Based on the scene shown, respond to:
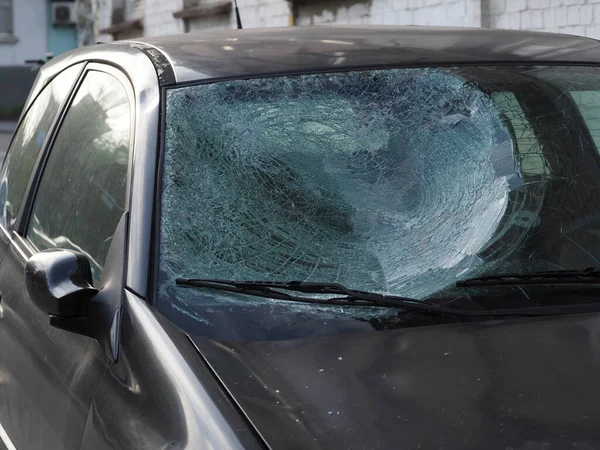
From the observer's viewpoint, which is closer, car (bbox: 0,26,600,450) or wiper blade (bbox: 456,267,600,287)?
car (bbox: 0,26,600,450)

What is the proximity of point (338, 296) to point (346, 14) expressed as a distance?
372 inches

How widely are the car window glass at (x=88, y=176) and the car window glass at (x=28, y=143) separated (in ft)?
0.56

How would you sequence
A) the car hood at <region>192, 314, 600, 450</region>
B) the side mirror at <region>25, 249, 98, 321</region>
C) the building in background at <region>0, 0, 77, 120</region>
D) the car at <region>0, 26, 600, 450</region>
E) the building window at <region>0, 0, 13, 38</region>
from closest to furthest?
the car hood at <region>192, 314, 600, 450</region>
the car at <region>0, 26, 600, 450</region>
the side mirror at <region>25, 249, 98, 321</region>
the building in background at <region>0, 0, 77, 120</region>
the building window at <region>0, 0, 13, 38</region>

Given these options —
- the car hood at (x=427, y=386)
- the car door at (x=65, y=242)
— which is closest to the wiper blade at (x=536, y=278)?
the car hood at (x=427, y=386)

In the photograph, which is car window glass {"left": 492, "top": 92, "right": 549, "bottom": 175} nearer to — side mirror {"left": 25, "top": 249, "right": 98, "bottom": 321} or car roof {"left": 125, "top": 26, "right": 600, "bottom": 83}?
car roof {"left": 125, "top": 26, "right": 600, "bottom": 83}

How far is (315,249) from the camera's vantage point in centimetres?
232

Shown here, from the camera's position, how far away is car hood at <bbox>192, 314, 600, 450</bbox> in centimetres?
171

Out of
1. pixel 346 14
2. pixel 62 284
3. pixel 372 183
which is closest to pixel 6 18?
pixel 346 14

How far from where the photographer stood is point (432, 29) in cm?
299

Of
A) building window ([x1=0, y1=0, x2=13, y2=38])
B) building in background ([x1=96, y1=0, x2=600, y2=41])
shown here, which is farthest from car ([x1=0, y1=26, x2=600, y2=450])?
building window ([x1=0, y1=0, x2=13, y2=38])

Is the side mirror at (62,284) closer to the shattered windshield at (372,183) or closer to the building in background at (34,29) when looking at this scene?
the shattered windshield at (372,183)

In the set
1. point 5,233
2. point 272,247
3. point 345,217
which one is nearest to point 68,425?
point 272,247

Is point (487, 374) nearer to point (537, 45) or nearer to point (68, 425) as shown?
point (68, 425)

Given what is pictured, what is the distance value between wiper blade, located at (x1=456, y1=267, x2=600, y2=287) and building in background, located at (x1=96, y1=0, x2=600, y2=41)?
5793 millimetres
